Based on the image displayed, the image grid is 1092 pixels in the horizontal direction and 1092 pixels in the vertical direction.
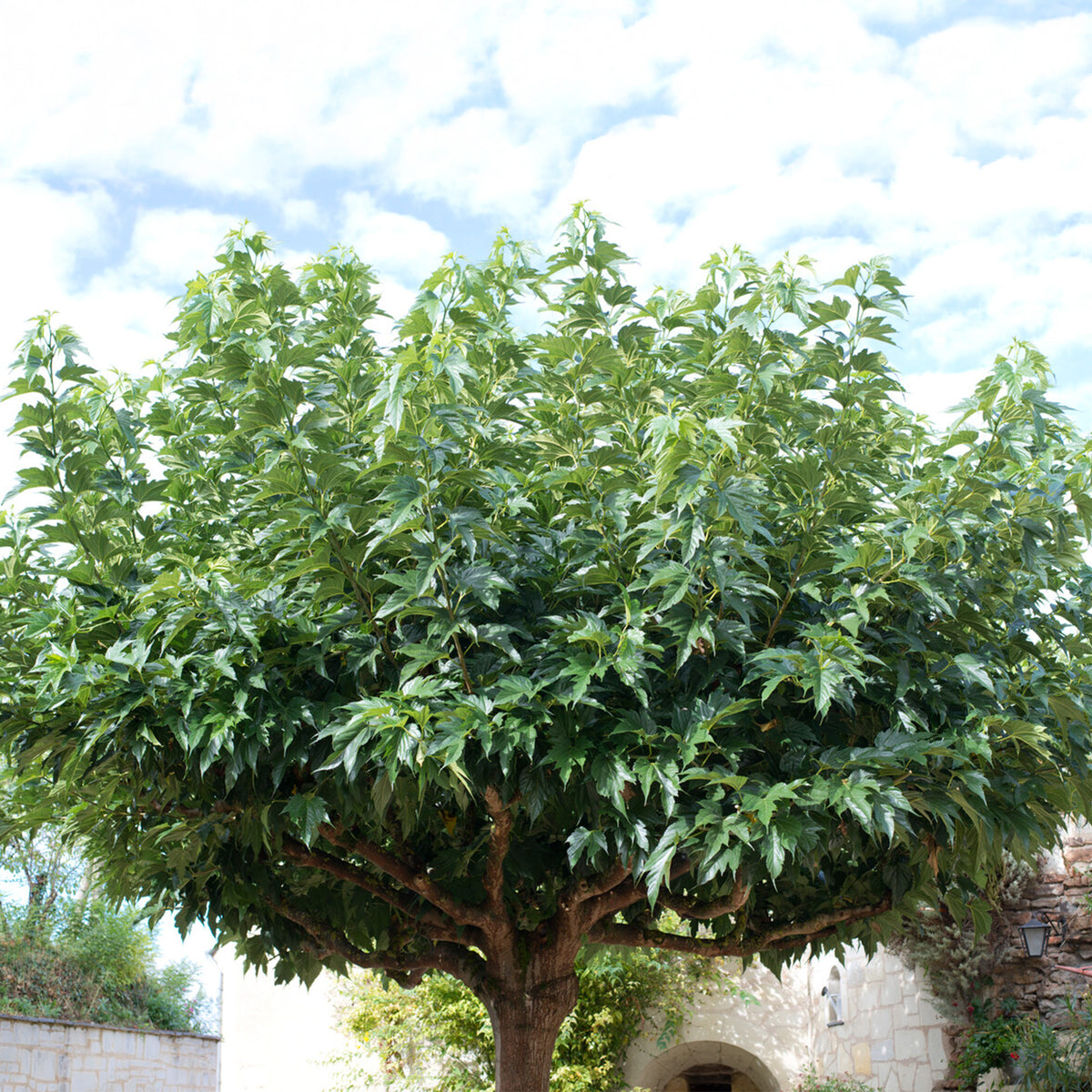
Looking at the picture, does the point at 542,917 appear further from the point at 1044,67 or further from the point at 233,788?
the point at 1044,67

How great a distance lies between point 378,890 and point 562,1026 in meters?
5.94

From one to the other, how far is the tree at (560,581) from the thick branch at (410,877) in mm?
41

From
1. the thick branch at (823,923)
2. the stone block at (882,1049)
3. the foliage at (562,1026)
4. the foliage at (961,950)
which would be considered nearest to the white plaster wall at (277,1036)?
the foliage at (562,1026)

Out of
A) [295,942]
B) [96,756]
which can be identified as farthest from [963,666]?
[295,942]

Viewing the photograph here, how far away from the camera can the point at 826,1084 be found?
10031mm

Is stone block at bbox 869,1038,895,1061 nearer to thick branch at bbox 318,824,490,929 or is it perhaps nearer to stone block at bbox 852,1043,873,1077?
stone block at bbox 852,1043,873,1077

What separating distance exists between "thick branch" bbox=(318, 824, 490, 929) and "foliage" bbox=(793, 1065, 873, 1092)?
20.7ft

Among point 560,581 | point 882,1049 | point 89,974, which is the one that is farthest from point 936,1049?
point 89,974

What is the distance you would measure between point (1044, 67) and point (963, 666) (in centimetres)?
322

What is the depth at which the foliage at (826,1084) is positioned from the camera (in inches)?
376

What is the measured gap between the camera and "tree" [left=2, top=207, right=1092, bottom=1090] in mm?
3334

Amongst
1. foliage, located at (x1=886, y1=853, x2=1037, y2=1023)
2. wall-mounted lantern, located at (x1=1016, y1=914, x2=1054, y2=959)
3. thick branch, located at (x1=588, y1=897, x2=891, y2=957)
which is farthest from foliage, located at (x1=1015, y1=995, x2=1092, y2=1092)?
thick branch, located at (x1=588, y1=897, x2=891, y2=957)

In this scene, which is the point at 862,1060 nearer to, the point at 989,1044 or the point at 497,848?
the point at 989,1044

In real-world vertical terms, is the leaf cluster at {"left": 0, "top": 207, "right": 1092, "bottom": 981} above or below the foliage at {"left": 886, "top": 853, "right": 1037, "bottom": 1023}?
above
